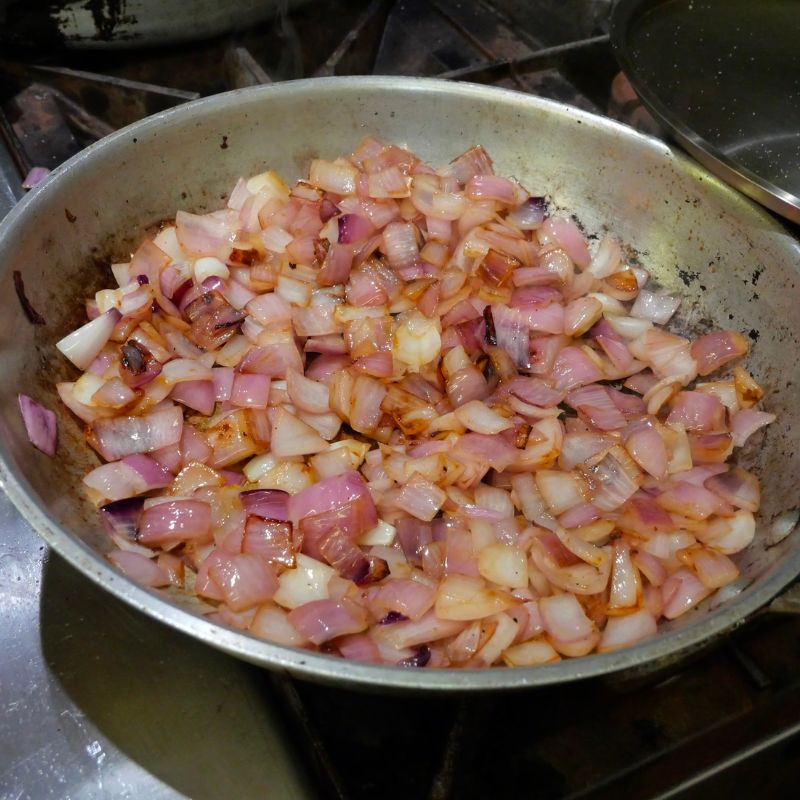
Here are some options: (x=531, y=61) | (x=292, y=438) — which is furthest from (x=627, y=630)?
(x=531, y=61)

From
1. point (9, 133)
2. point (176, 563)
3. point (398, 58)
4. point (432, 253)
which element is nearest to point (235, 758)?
point (176, 563)

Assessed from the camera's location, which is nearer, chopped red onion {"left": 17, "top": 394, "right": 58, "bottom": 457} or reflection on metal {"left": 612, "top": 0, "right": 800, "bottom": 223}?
chopped red onion {"left": 17, "top": 394, "right": 58, "bottom": 457}

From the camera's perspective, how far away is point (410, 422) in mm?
1016

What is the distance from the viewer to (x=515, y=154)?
4.14 feet

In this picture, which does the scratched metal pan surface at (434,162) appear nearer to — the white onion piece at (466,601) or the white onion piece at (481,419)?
the white onion piece at (466,601)

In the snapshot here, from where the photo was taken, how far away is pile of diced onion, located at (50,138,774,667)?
858mm

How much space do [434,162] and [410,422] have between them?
1.63 ft

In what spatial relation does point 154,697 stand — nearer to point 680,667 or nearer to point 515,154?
point 680,667

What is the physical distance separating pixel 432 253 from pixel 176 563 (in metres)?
0.58

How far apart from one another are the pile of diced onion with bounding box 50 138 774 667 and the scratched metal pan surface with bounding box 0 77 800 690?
0.04m

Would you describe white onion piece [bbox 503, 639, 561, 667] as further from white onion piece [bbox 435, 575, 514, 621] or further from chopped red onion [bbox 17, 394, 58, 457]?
chopped red onion [bbox 17, 394, 58, 457]

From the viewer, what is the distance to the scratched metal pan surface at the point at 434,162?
895 millimetres

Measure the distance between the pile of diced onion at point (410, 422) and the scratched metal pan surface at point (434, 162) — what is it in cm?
4

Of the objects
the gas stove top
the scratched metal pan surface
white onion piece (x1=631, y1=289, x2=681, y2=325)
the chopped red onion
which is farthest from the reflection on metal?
the chopped red onion
